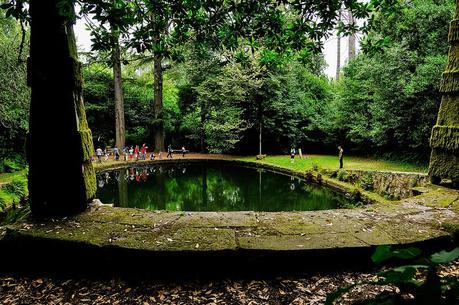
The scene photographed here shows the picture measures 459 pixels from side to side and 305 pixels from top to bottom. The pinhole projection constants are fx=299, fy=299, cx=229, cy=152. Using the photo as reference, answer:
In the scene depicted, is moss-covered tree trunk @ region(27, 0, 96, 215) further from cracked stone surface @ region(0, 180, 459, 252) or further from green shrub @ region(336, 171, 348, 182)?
green shrub @ region(336, 171, 348, 182)

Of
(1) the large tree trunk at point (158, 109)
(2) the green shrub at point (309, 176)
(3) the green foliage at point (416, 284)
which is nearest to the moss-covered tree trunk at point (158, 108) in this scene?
(1) the large tree trunk at point (158, 109)

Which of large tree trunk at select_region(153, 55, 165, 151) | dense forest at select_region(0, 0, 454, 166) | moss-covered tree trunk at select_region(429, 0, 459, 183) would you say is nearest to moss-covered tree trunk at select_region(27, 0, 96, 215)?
moss-covered tree trunk at select_region(429, 0, 459, 183)

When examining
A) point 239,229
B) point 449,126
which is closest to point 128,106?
point 449,126

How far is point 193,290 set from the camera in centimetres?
251

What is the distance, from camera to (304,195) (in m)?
11.7

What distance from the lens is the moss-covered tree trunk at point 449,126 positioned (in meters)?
4.86

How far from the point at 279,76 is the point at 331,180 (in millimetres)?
11525

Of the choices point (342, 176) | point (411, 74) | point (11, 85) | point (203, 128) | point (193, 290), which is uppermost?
point (411, 74)

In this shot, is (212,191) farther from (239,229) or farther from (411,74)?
(411,74)

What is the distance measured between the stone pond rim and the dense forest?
8.34 metres

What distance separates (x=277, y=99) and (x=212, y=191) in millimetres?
12206

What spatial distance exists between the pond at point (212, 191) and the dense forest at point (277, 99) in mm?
5171

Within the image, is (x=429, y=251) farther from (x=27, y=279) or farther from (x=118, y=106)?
(x=118, y=106)

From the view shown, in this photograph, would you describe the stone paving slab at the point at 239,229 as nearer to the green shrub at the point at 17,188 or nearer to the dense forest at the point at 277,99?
the dense forest at the point at 277,99
